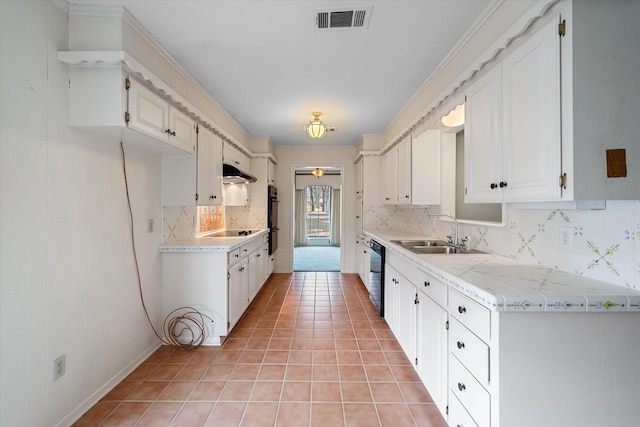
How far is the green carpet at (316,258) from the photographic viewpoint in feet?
22.4

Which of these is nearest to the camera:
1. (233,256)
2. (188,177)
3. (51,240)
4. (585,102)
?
(585,102)

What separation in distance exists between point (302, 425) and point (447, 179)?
104 inches

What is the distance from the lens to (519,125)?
150 cm

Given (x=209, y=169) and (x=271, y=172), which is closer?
(x=209, y=169)

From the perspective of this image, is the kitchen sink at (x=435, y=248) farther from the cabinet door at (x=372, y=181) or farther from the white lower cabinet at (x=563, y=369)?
the cabinet door at (x=372, y=181)

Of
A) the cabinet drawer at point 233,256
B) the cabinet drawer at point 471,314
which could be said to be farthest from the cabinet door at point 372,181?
the cabinet drawer at point 471,314

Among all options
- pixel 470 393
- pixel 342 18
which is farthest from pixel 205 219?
pixel 470 393

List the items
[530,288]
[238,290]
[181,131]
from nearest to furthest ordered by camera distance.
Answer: [530,288] < [181,131] < [238,290]

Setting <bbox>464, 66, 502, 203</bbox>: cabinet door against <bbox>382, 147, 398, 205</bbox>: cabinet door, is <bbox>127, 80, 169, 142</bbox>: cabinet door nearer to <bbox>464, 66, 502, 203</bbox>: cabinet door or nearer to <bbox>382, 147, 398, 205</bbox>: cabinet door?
<bbox>464, 66, 502, 203</bbox>: cabinet door

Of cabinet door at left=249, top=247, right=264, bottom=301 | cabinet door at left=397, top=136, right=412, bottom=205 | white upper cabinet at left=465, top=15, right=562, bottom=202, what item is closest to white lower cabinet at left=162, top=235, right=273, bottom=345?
cabinet door at left=249, top=247, right=264, bottom=301

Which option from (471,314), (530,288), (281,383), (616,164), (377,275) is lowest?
(281,383)

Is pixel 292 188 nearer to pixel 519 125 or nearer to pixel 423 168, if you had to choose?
pixel 423 168

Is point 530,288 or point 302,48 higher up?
point 302,48

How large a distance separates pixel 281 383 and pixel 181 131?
7.37 feet
